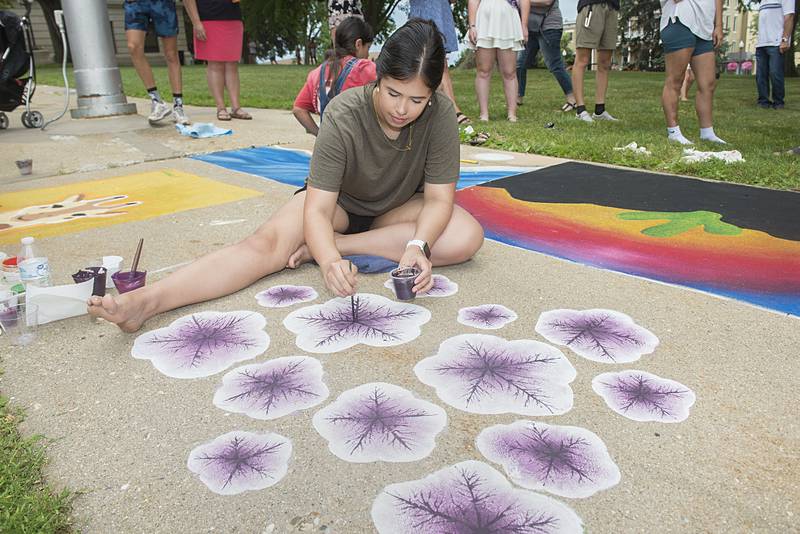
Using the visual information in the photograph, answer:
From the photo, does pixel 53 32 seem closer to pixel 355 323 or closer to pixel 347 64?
pixel 347 64

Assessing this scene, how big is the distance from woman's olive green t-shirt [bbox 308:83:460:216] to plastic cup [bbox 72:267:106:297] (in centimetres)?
76

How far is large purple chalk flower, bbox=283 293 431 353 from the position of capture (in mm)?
1940

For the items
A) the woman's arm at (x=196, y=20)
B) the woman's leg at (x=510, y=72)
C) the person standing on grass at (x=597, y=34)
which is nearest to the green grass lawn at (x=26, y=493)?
the woman's arm at (x=196, y=20)

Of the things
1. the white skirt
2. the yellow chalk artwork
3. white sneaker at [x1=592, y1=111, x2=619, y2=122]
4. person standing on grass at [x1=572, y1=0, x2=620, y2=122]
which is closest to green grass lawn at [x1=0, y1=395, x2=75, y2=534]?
the yellow chalk artwork

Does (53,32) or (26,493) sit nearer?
(26,493)

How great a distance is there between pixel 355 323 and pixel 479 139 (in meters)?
3.33

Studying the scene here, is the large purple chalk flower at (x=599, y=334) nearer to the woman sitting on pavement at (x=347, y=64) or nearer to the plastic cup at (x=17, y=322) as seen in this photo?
the plastic cup at (x=17, y=322)

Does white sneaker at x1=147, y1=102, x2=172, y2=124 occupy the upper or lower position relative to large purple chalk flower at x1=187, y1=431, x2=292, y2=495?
upper

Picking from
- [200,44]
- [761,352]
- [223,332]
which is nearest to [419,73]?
[223,332]

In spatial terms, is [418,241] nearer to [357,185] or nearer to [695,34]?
[357,185]

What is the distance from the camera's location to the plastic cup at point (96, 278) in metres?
2.12

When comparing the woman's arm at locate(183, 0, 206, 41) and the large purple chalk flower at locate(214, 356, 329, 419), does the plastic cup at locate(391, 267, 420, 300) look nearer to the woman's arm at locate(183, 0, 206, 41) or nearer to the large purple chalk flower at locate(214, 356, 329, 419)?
the large purple chalk flower at locate(214, 356, 329, 419)

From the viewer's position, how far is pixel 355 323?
2074 millimetres

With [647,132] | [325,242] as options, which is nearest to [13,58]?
[325,242]
